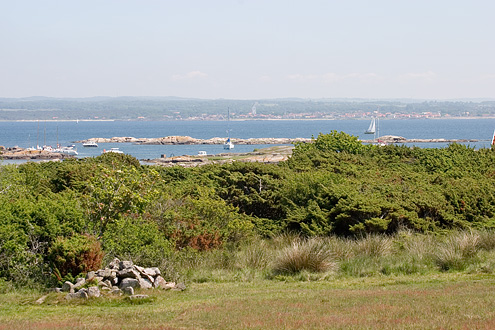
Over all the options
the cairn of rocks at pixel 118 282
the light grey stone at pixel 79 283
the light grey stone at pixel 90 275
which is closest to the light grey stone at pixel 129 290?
the cairn of rocks at pixel 118 282

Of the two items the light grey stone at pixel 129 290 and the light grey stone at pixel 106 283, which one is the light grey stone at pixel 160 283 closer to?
the light grey stone at pixel 129 290

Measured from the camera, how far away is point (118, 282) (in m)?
12.8

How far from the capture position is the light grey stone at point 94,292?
1192 centimetres

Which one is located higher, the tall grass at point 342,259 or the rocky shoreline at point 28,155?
the tall grass at point 342,259

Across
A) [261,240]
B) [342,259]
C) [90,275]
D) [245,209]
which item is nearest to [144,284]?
[90,275]

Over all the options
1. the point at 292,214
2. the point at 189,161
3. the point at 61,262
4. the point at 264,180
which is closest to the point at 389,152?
the point at 264,180

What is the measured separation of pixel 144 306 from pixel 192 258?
4903 mm

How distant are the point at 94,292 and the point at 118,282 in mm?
857

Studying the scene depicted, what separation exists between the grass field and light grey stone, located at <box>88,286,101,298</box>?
0.20 m

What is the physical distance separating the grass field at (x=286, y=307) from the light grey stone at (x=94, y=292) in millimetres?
203

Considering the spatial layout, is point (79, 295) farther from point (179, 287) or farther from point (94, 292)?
point (179, 287)

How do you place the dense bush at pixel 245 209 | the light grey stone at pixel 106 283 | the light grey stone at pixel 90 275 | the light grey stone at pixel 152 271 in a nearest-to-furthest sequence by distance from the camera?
1. the light grey stone at pixel 106 283
2. the light grey stone at pixel 90 275
3. the light grey stone at pixel 152 271
4. the dense bush at pixel 245 209

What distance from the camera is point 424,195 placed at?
21703 millimetres

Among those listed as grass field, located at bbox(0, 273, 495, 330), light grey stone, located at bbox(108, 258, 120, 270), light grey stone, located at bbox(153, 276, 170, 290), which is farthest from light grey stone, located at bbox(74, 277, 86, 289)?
light grey stone, located at bbox(153, 276, 170, 290)
